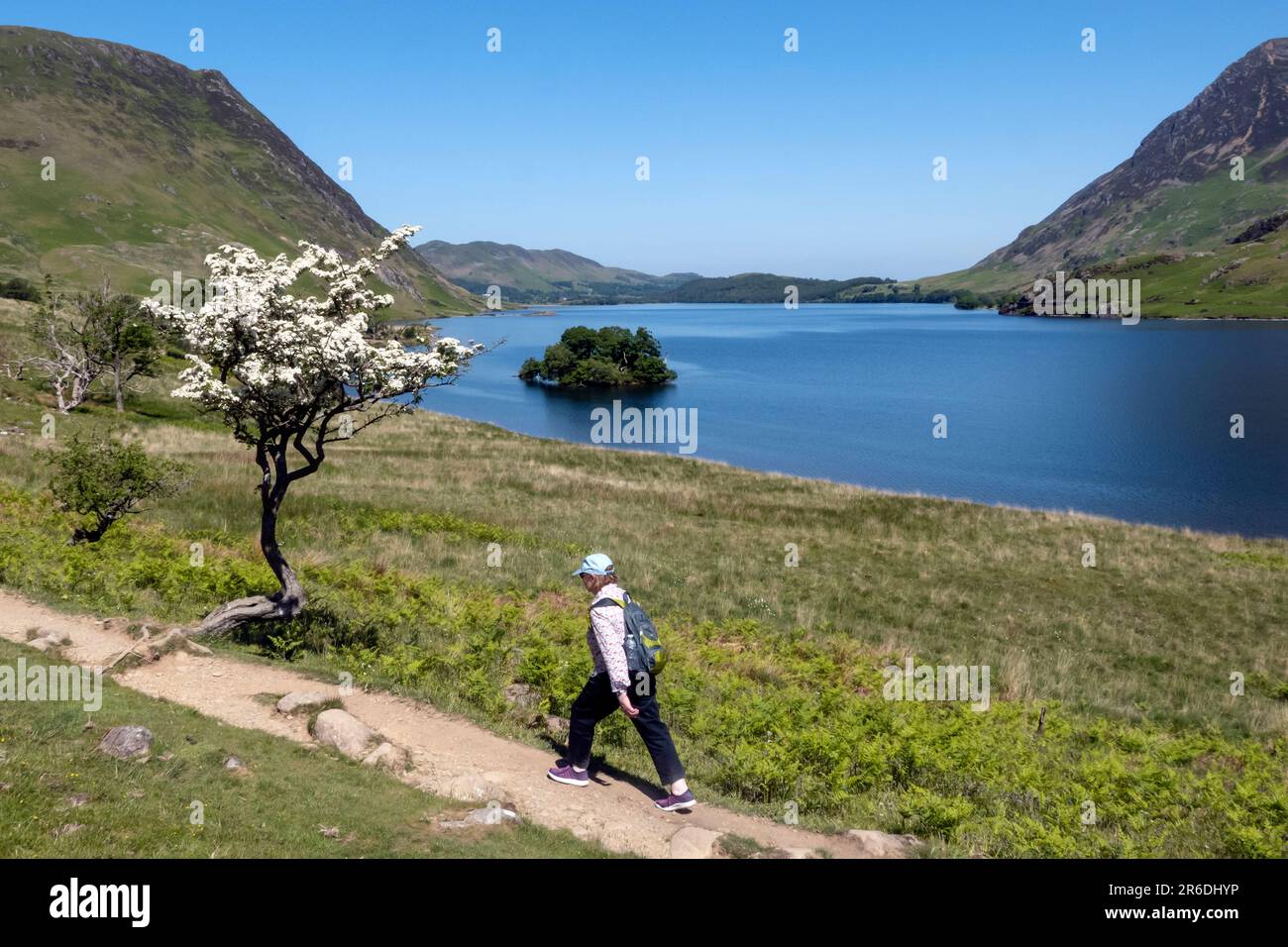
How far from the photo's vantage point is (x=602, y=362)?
5433 inches

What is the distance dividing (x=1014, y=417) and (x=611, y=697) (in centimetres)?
9206

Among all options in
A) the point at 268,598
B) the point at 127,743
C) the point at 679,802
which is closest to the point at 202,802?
the point at 127,743

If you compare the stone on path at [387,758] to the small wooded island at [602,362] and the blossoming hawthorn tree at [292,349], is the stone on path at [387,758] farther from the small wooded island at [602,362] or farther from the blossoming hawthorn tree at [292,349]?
the small wooded island at [602,362]

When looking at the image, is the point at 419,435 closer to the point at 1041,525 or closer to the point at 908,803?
the point at 1041,525

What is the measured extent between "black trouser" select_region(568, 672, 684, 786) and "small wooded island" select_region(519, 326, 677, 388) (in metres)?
126

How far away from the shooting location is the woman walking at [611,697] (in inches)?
380

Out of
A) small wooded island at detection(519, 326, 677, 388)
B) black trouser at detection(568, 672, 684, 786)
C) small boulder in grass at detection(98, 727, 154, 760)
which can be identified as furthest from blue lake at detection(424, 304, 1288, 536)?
small boulder in grass at detection(98, 727, 154, 760)

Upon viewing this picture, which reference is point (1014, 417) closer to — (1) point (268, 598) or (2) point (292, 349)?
(1) point (268, 598)

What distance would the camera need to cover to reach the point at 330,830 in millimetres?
8211

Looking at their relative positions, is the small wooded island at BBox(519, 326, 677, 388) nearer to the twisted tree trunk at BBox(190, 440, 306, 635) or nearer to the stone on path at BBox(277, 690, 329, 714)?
the twisted tree trunk at BBox(190, 440, 306, 635)

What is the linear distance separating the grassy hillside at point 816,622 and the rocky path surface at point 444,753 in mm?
821
